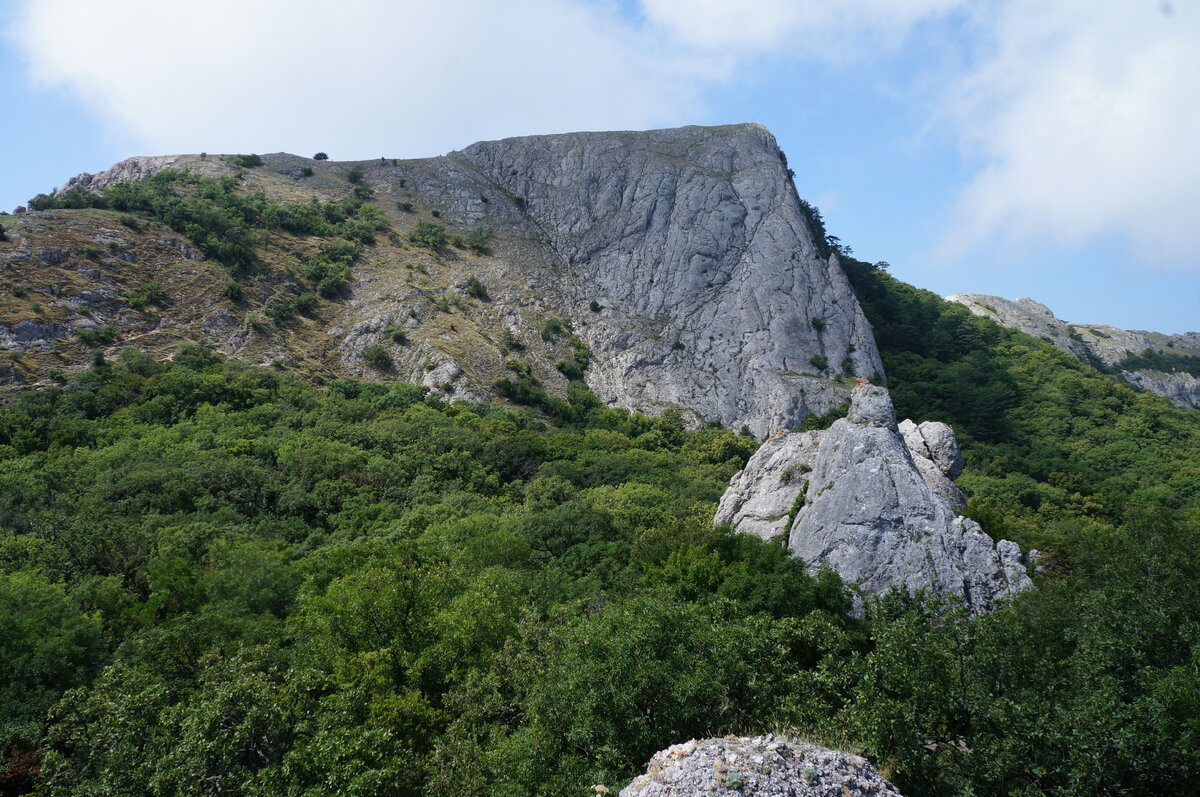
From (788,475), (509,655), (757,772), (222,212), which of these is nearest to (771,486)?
(788,475)

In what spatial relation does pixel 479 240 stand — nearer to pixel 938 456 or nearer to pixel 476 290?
pixel 476 290

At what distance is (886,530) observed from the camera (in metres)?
28.1

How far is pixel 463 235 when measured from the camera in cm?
10650

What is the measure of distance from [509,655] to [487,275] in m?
85.1

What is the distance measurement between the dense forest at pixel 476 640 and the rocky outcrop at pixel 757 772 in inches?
84.3

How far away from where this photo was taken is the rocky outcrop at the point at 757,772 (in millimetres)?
11680

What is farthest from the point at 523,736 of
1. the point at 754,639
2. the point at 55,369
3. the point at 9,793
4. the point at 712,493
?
the point at 55,369

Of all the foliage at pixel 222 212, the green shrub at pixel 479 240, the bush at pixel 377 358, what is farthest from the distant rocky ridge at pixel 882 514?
the green shrub at pixel 479 240

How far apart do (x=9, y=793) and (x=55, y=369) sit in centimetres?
5446

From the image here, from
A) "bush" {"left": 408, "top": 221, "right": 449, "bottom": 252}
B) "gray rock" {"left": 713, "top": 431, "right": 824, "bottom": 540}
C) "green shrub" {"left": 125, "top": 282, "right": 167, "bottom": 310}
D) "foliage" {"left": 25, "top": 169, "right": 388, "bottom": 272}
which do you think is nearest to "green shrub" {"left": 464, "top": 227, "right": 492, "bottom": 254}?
"bush" {"left": 408, "top": 221, "right": 449, "bottom": 252}

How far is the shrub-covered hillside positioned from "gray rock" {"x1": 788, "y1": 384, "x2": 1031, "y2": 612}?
1.90 metres

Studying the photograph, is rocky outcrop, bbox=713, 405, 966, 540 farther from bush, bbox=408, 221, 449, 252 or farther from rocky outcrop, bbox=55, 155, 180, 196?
rocky outcrop, bbox=55, 155, 180, 196

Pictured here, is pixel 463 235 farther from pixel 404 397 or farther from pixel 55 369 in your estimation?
pixel 55 369

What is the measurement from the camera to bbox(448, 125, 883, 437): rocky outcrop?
85625 mm
